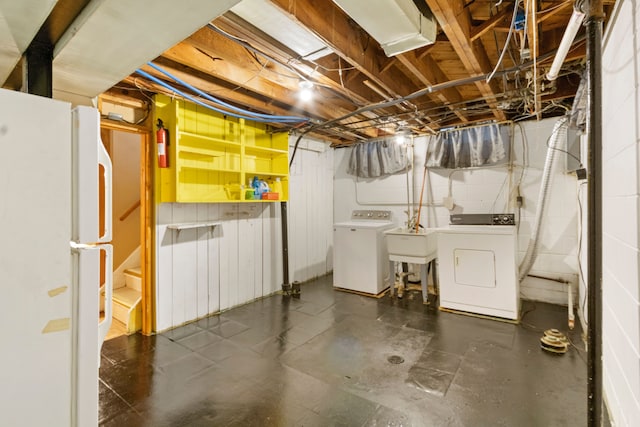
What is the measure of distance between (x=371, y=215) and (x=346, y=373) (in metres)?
3.05

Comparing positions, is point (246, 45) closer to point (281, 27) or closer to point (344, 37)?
point (281, 27)

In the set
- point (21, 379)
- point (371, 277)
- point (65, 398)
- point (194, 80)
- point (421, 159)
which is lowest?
point (371, 277)

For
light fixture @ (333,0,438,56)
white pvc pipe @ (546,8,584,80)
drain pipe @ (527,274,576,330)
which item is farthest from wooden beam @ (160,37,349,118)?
drain pipe @ (527,274,576,330)

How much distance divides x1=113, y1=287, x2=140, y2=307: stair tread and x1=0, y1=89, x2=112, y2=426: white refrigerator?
2503 mm

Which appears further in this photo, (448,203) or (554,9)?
(448,203)

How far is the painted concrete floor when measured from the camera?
183 cm

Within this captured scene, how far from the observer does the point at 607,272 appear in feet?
5.89

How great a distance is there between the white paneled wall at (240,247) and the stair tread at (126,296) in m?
0.44

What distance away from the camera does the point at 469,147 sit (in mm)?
4031

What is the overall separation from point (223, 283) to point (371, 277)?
192 cm

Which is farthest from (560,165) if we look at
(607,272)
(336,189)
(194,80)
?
(194,80)

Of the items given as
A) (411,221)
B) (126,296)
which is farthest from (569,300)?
(126,296)

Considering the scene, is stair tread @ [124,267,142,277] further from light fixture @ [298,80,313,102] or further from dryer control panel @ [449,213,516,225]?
dryer control panel @ [449,213,516,225]

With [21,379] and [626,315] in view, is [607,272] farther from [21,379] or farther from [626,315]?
[21,379]
